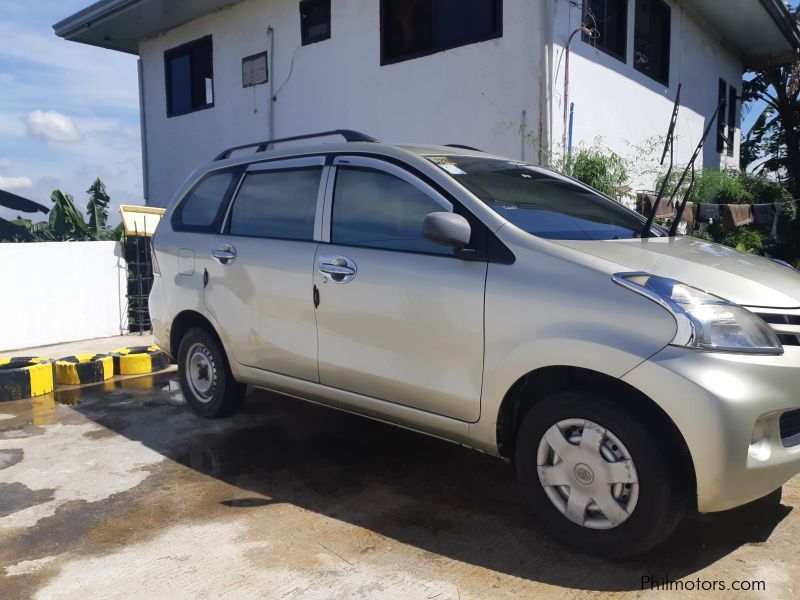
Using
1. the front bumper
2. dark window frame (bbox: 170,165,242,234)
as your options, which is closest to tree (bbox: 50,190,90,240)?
dark window frame (bbox: 170,165,242,234)

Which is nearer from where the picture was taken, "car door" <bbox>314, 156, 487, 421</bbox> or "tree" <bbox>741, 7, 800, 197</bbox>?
"car door" <bbox>314, 156, 487, 421</bbox>

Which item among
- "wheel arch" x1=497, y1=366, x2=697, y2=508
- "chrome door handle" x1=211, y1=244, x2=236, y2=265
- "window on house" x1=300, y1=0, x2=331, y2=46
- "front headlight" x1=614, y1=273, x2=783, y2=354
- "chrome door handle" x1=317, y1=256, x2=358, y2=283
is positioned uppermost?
"window on house" x1=300, y1=0, x2=331, y2=46

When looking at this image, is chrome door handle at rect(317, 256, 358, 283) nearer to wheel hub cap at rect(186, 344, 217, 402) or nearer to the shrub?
wheel hub cap at rect(186, 344, 217, 402)

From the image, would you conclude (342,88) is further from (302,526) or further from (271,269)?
(302,526)

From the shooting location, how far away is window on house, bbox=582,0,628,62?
830 centimetres

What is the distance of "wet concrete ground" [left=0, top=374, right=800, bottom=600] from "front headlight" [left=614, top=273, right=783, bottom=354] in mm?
986

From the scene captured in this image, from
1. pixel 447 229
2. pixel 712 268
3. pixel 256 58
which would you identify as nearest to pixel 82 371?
pixel 447 229

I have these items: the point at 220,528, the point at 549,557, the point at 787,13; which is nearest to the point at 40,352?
the point at 220,528

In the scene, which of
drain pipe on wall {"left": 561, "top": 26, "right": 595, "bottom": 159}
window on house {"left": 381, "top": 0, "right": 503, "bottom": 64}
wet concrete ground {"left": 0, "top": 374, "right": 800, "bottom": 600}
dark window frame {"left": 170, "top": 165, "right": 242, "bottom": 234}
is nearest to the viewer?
wet concrete ground {"left": 0, "top": 374, "right": 800, "bottom": 600}

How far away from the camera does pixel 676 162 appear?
11.2 meters

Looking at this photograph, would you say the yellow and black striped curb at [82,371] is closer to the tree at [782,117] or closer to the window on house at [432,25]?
the window on house at [432,25]

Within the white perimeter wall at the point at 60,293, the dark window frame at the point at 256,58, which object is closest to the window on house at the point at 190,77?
the dark window frame at the point at 256,58

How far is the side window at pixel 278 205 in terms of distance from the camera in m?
4.09

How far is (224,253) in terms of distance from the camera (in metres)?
4.49
